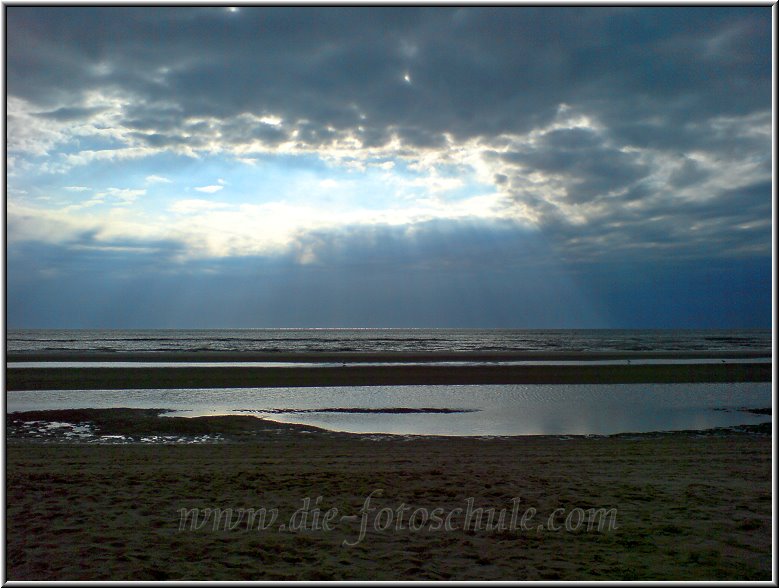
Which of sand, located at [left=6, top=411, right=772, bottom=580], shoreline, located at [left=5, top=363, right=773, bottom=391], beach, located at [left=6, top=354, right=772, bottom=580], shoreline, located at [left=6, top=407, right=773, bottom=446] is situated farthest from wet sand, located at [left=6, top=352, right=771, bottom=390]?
sand, located at [left=6, top=411, right=772, bottom=580]

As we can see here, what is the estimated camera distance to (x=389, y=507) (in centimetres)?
742

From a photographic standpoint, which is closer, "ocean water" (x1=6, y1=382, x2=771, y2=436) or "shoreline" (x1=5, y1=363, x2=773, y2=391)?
"ocean water" (x1=6, y1=382, x2=771, y2=436)

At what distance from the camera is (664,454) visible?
445 inches

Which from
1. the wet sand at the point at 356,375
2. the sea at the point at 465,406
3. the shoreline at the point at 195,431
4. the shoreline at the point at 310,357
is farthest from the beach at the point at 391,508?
the shoreline at the point at 310,357

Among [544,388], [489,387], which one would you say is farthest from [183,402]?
[544,388]

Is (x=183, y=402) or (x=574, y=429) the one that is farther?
(x=183, y=402)

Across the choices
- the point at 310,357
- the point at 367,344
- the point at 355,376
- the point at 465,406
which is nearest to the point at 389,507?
the point at 465,406

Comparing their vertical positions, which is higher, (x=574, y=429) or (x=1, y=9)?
(x=1, y=9)

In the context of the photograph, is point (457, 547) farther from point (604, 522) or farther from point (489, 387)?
point (489, 387)

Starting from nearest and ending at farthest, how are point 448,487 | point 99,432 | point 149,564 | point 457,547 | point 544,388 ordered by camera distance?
1. point 149,564
2. point 457,547
3. point 448,487
4. point 99,432
5. point 544,388

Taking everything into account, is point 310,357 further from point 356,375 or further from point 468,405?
point 468,405

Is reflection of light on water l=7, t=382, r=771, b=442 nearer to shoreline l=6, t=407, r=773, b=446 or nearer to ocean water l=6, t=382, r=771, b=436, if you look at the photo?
ocean water l=6, t=382, r=771, b=436

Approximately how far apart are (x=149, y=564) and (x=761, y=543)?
6.83 metres

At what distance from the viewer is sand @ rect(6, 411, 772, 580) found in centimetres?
551
